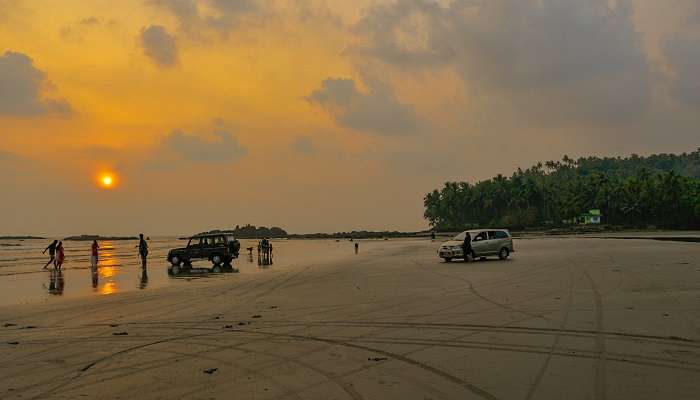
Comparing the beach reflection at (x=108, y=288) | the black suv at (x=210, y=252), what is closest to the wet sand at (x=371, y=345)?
the beach reflection at (x=108, y=288)

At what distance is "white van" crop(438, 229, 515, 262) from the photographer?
3231cm

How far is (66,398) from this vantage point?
20.6ft

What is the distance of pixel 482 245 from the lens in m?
32.8

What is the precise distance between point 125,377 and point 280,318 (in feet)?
17.5

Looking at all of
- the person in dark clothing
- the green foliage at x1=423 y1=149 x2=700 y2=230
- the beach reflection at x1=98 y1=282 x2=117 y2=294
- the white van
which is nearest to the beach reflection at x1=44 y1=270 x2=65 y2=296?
the beach reflection at x1=98 y1=282 x2=117 y2=294

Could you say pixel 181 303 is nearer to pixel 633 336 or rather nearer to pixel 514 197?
pixel 633 336

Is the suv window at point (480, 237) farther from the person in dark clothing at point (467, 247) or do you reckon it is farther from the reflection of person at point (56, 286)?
the reflection of person at point (56, 286)

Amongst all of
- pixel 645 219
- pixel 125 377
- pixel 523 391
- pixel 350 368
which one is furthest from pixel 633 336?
pixel 645 219

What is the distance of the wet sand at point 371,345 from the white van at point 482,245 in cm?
1527

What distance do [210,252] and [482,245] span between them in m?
18.4

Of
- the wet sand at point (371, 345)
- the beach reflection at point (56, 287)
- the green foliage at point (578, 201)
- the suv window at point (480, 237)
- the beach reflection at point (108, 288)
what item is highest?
the green foliage at point (578, 201)

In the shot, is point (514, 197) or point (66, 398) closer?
point (66, 398)

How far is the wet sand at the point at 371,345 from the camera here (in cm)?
648

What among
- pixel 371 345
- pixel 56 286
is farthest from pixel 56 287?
pixel 371 345
